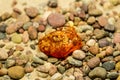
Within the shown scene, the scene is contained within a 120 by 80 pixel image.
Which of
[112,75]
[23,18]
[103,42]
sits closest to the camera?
[112,75]

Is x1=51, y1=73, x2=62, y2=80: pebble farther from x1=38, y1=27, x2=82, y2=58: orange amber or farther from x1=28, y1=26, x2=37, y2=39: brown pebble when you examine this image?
x1=28, y1=26, x2=37, y2=39: brown pebble

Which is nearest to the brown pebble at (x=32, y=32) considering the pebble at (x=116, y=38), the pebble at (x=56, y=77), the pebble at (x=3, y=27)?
the pebble at (x=3, y=27)

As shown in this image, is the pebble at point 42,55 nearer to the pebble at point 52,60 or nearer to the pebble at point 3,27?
the pebble at point 52,60

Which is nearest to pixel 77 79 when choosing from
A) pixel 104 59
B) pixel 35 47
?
pixel 104 59

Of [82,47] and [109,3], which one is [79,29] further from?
[109,3]

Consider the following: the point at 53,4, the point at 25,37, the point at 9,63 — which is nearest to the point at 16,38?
the point at 25,37

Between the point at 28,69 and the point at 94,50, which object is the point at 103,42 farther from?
the point at 28,69
